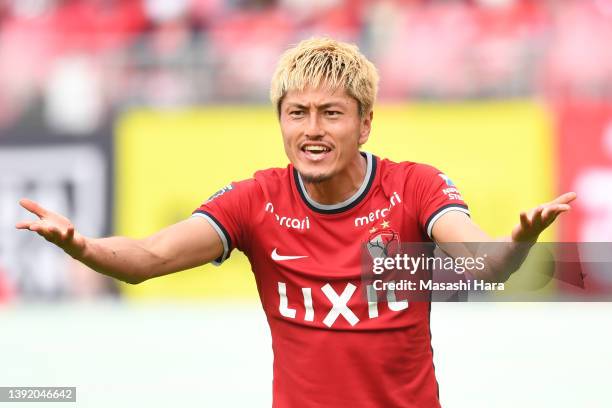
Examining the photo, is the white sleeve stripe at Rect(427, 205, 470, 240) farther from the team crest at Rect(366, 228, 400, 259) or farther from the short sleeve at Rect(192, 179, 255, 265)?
the short sleeve at Rect(192, 179, 255, 265)

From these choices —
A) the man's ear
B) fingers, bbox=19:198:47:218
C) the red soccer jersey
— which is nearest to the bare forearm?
fingers, bbox=19:198:47:218

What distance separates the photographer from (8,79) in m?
11.4

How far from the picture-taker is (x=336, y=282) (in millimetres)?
4348

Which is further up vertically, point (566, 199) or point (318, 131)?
point (318, 131)

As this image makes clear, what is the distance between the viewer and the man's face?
431 centimetres

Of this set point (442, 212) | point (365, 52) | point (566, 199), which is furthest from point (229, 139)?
point (566, 199)

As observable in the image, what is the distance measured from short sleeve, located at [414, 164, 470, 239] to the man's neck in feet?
0.83

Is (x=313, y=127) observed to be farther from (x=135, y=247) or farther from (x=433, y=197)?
(x=135, y=247)

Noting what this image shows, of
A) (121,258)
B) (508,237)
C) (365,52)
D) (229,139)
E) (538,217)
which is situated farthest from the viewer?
(229,139)

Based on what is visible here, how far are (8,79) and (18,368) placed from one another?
392cm

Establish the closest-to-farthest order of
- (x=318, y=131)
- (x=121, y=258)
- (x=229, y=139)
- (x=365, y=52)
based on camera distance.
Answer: (x=121, y=258) < (x=318, y=131) < (x=365, y=52) < (x=229, y=139)

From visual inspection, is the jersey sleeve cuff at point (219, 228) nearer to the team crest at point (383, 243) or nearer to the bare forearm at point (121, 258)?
the bare forearm at point (121, 258)

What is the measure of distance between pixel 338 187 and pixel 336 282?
0.40 metres

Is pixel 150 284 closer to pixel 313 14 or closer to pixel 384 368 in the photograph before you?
pixel 313 14
